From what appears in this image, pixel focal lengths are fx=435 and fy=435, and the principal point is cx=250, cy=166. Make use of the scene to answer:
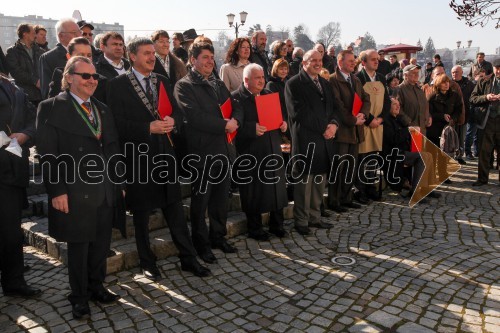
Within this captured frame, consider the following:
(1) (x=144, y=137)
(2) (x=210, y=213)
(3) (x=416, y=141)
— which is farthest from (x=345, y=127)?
(1) (x=144, y=137)

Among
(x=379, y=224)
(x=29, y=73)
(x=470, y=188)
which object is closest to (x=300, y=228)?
(x=379, y=224)

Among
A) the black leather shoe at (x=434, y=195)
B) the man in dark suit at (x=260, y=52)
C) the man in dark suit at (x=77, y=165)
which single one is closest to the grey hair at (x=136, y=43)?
the man in dark suit at (x=77, y=165)

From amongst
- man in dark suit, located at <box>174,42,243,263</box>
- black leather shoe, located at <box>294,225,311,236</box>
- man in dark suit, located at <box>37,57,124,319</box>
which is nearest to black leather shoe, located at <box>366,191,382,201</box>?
black leather shoe, located at <box>294,225,311,236</box>

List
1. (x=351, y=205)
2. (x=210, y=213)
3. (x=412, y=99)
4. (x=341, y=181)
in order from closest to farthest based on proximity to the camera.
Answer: (x=210, y=213)
(x=341, y=181)
(x=351, y=205)
(x=412, y=99)

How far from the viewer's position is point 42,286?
4266mm

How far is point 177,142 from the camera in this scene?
4.89 metres

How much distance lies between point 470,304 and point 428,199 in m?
3.87

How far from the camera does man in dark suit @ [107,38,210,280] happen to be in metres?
4.16

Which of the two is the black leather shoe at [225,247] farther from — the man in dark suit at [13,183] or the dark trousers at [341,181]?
the dark trousers at [341,181]

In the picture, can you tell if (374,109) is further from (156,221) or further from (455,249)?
(156,221)

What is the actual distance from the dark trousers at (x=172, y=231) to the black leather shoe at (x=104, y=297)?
21.1 inches

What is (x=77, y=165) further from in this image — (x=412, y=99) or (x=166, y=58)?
(x=412, y=99)

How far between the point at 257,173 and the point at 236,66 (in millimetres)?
1887

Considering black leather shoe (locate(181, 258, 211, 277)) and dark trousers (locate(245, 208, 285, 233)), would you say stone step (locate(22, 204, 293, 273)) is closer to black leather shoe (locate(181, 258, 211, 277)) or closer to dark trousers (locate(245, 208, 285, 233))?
dark trousers (locate(245, 208, 285, 233))
